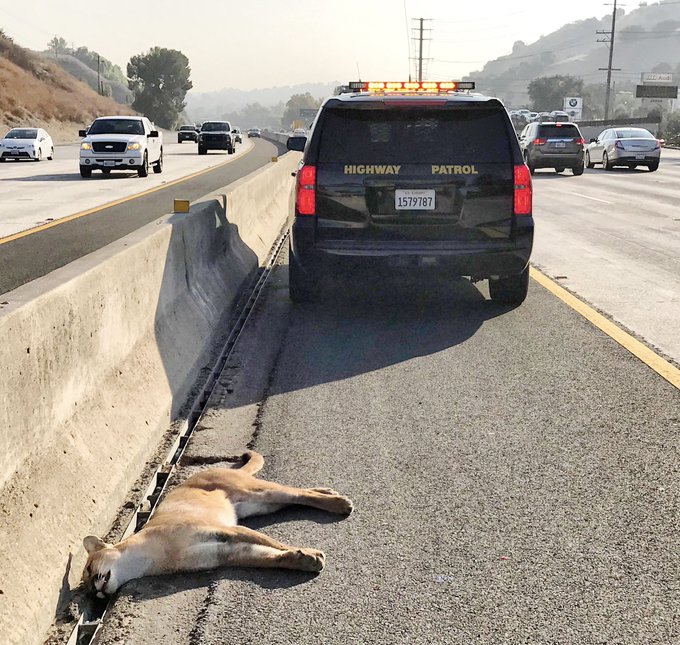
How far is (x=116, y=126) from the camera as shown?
32750 mm

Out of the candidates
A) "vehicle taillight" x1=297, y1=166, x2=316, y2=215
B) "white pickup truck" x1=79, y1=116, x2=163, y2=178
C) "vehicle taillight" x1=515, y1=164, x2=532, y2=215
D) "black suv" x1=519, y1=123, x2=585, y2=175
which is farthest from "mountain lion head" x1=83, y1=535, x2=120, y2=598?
"black suv" x1=519, y1=123, x2=585, y2=175

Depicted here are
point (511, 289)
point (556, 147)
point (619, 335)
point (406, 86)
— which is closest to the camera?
point (619, 335)

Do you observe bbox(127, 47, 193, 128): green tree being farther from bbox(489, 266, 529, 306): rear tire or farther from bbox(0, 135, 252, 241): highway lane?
bbox(489, 266, 529, 306): rear tire

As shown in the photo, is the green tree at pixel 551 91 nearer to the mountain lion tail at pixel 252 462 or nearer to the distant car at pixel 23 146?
the distant car at pixel 23 146

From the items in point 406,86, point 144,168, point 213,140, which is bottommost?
point 213,140

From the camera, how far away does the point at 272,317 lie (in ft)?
31.3

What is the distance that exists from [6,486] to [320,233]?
5.80 m

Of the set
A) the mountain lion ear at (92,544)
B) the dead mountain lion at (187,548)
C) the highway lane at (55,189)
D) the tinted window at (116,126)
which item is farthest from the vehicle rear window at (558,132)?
the mountain lion ear at (92,544)

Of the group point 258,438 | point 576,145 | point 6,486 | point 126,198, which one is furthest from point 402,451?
point 576,145

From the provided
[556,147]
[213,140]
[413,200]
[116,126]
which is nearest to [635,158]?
[556,147]

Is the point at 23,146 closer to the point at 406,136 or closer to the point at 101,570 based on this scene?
the point at 406,136

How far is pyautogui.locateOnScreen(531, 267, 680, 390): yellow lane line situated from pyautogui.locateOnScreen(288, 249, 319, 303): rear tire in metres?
2.44

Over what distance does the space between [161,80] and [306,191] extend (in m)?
156

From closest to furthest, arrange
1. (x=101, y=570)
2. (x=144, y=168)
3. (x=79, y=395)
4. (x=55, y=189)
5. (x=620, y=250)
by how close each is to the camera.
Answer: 1. (x=101, y=570)
2. (x=79, y=395)
3. (x=620, y=250)
4. (x=55, y=189)
5. (x=144, y=168)
